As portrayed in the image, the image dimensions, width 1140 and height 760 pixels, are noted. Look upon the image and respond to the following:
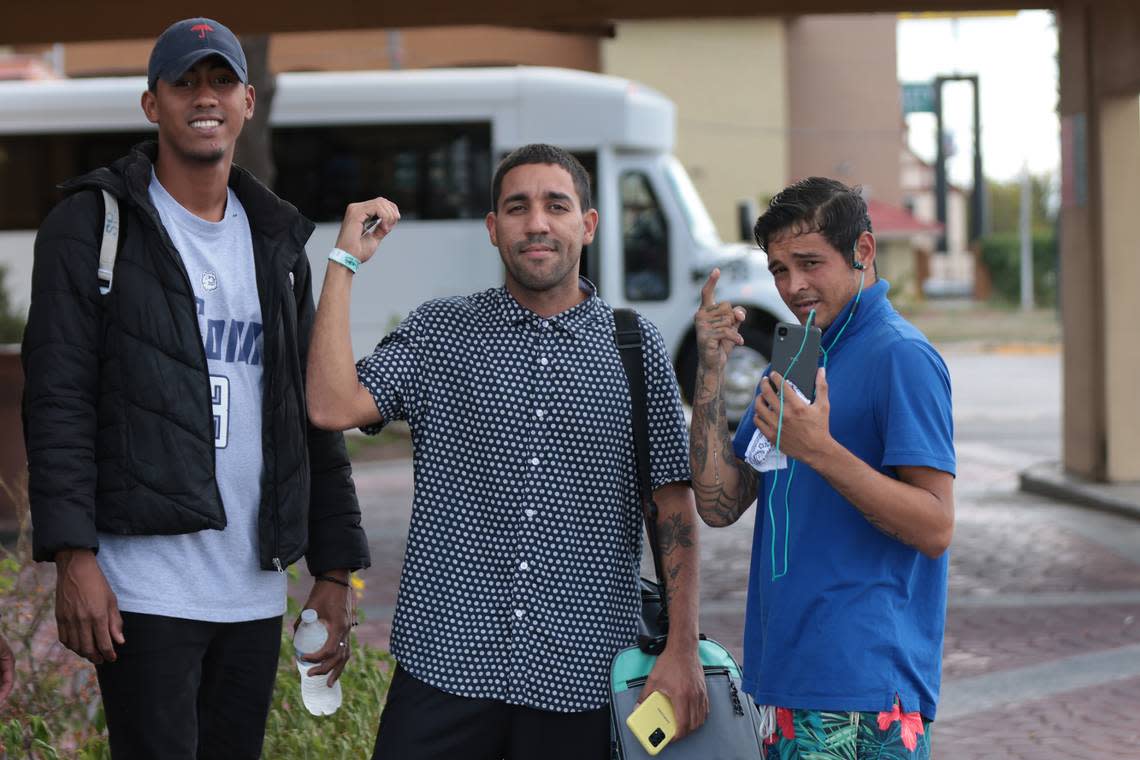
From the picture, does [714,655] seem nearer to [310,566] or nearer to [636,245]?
[310,566]

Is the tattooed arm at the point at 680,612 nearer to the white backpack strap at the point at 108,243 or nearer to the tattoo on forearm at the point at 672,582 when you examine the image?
the tattoo on forearm at the point at 672,582

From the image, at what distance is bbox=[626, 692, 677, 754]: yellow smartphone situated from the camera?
2.92 metres

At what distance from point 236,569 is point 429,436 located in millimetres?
454

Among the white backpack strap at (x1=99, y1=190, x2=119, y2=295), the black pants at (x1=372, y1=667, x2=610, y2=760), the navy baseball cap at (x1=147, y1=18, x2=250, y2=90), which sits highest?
the navy baseball cap at (x1=147, y1=18, x2=250, y2=90)

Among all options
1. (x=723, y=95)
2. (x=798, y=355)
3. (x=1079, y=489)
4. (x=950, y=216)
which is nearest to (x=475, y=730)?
(x=798, y=355)

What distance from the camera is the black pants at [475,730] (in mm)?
2969

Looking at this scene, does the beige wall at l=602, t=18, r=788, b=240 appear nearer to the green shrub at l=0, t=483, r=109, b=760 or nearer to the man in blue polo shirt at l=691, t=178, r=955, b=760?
the green shrub at l=0, t=483, r=109, b=760

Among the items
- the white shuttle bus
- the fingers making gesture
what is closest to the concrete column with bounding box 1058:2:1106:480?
the white shuttle bus

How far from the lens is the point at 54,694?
185 inches

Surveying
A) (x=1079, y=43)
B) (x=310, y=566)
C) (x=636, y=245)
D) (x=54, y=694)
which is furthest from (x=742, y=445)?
(x=636, y=245)

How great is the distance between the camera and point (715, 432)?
9.73 ft

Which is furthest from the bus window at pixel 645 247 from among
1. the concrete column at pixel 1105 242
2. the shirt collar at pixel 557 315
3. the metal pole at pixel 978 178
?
the shirt collar at pixel 557 315

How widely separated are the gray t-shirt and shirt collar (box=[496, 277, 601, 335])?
1.62ft

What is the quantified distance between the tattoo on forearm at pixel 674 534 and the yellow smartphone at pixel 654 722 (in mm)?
297
